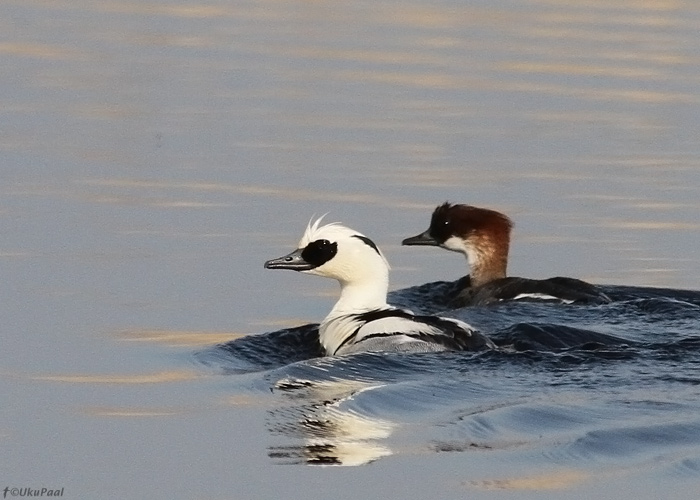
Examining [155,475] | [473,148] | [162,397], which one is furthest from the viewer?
[473,148]

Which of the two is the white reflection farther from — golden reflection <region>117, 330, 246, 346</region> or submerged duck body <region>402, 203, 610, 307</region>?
submerged duck body <region>402, 203, 610, 307</region>

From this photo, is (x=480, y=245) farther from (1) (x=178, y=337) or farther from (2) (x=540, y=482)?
(2) (x=540, y=482)

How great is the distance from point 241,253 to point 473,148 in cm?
457

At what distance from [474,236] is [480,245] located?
12 centimetres

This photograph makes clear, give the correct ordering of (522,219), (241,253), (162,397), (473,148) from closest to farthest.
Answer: (162,397)
(241,253)
(522,219)
(473,148)

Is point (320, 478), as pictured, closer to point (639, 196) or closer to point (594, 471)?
point (594, 471)

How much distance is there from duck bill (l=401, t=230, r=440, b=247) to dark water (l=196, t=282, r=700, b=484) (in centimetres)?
141

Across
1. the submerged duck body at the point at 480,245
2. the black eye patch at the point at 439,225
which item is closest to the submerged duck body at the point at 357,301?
the submerged duck body at the point at 480,245

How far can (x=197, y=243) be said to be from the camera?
13.1m

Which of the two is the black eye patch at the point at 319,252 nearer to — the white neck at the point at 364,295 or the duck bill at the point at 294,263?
the duck bill at the point at 294,263

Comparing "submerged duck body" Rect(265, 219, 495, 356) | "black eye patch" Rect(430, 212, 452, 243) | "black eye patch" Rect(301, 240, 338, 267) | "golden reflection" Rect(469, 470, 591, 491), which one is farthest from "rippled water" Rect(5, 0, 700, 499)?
"black eye patch" Rect(301, 240, 338, 267)

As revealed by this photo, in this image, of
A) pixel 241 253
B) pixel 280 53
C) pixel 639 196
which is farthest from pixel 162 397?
pixel 280 53

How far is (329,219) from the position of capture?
13672 mm

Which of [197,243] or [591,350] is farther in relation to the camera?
[197,243]
